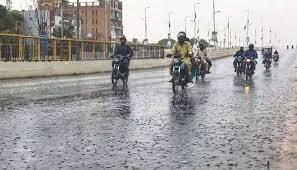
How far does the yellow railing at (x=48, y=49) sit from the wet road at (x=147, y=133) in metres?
12.5

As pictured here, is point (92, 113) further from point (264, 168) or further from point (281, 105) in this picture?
point (264, 168)

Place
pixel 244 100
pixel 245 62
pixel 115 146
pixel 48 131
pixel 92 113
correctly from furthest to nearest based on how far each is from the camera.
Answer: pixel 245 62 < pixel 244 100 < pixel 92 113 < pixel 48 131 < pixel 115 146

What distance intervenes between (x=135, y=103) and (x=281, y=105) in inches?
126

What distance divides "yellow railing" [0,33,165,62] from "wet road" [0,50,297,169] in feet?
41.1

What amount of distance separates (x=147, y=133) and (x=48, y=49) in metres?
21.6

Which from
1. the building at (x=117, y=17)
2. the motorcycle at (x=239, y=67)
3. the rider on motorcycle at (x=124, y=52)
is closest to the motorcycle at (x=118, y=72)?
the rider on motorcycle at (x=124, y=52)

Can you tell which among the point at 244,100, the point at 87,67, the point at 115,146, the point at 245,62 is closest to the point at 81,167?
the point at 115,146

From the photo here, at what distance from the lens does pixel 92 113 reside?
1019 centimetres

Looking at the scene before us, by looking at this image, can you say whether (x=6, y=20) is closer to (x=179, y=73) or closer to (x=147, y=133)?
(x=179, y=73)

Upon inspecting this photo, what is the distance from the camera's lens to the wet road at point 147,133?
577 centimetres

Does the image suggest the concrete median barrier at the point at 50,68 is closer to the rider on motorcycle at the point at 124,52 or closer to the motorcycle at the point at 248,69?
the rider on motorcycle at the point at 124,52

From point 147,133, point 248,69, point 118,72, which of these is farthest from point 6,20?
point 147,133

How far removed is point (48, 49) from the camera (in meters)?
28.6

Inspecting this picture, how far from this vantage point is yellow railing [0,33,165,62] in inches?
991
